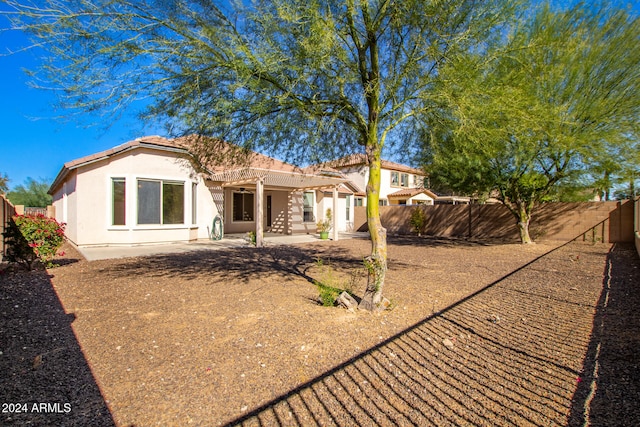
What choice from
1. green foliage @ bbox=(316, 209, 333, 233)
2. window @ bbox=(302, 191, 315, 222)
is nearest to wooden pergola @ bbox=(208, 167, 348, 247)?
window @ bbox=(302, 191, 315, 222)

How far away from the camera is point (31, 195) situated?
148ft

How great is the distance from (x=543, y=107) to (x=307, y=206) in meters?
14.2

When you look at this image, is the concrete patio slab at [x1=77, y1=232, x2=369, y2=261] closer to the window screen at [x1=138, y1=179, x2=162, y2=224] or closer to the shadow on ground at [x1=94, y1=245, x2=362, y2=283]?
the shadow on ground at [x1=94, y1=245, x2=362, y2=283]

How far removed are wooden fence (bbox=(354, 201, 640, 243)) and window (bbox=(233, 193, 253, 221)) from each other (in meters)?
10.2

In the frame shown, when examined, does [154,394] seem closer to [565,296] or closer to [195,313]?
[195,313]

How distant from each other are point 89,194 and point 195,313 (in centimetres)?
985

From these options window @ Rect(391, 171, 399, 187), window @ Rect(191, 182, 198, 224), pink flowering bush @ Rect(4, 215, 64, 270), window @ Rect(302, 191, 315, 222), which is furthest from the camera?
window @ Rect(391, 171, 399, 187)

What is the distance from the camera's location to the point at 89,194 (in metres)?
12.2

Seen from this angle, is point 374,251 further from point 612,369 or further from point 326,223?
point 326,223

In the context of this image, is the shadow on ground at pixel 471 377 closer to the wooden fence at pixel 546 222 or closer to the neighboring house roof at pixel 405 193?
the wooden fence at pixel 546 222

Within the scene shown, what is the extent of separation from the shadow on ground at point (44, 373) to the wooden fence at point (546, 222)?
1778 centimetres

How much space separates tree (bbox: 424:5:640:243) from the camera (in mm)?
5418

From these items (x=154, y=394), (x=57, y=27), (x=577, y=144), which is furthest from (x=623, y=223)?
(x=57, y=27)

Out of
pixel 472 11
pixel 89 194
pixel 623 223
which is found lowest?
pixel 623 223
